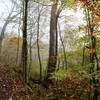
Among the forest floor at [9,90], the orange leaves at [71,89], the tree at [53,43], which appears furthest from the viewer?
the tree at [53,43]

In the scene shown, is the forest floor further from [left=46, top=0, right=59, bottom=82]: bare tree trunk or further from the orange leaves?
[left=46, top=0, right=59, bottom=82]: bare tree trunk

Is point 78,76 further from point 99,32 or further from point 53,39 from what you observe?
point 53,39

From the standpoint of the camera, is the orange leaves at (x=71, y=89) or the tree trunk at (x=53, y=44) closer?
the orange leaves at (x=71, y=89)

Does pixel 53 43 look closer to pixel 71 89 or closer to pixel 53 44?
pixel 53 44

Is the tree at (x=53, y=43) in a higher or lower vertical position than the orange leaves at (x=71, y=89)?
higher

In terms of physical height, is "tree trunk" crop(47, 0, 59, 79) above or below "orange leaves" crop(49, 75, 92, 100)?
above

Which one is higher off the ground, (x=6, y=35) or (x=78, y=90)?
(x=6, y=35)

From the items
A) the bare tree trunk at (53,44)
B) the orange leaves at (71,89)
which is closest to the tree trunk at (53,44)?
the bare tree trunk at (53,44)

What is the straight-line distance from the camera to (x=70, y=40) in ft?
100

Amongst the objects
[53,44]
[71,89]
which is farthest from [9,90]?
[53,44]

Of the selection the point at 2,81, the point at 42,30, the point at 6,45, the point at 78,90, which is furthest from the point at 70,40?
the point at 2,81

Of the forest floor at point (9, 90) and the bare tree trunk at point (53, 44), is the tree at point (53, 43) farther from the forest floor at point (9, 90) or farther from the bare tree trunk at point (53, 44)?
the forest floor at point (9, 90)

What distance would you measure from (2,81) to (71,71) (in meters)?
4.57

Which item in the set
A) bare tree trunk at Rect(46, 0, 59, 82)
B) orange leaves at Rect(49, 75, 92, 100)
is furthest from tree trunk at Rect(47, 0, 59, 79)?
orange leaves at Rect(49, 75, 92, 100)
